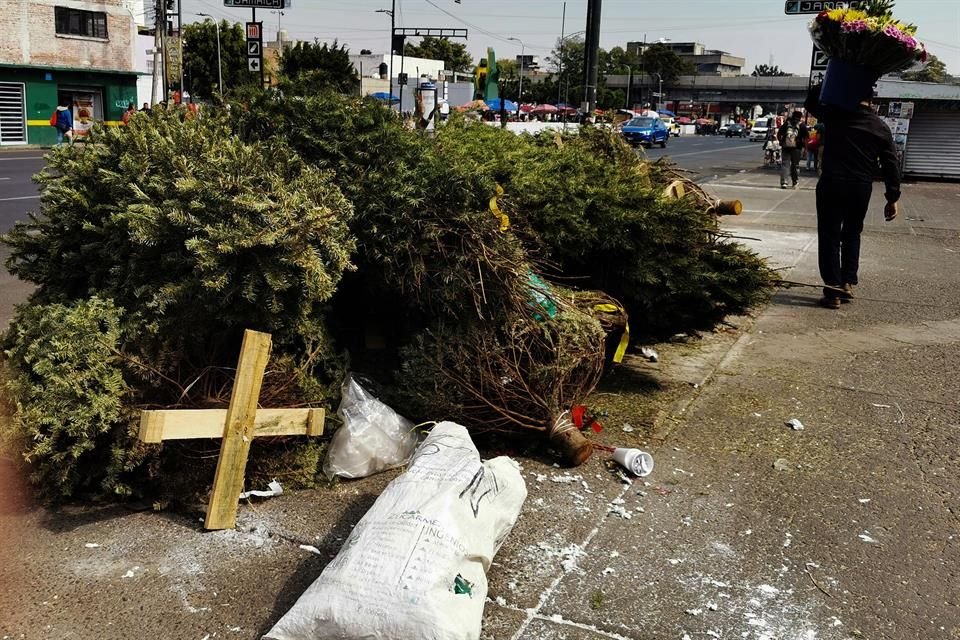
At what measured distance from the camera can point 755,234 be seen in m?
13.1

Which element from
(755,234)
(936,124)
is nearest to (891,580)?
(755,234)

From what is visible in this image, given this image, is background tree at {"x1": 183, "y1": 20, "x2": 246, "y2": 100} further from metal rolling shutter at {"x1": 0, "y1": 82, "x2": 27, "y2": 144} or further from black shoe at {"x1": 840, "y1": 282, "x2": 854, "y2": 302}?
black shoe at {"x1": 840, "y1": 282, "x2": 854, "y2": 302}

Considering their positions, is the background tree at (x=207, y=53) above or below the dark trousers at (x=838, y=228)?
above

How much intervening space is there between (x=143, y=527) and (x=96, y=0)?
40.8 meters

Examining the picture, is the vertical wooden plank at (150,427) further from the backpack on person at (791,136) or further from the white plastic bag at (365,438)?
the backpack on person at (791,136)

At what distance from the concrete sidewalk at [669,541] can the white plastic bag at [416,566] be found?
238 millimetres

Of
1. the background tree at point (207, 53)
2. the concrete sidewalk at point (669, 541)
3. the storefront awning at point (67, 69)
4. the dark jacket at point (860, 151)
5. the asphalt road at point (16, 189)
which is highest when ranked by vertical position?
the background tree at point (207, 53)

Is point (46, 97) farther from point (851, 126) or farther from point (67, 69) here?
point (851, 126)

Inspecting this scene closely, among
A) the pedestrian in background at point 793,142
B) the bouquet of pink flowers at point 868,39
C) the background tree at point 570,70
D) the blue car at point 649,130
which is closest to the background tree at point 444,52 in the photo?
the background tree at point 570,70

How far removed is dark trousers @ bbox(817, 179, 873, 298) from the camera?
7953mm

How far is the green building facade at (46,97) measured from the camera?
35281 mm

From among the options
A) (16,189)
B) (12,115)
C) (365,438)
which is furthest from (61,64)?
(365,438)

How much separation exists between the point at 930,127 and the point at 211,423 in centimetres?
2825

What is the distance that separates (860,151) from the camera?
25.9 feet
